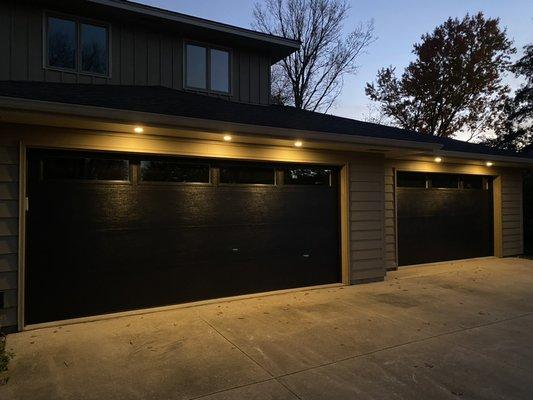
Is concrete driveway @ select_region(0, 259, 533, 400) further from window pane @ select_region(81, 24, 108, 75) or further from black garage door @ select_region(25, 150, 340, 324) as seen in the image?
window pane @ select_region(81, 24, 108, 75)

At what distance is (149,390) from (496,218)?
32.7 ft

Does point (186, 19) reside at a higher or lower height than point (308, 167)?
higher

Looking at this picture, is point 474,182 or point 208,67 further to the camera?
point 474,182

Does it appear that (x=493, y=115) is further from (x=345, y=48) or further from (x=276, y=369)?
(x=276, y=369)

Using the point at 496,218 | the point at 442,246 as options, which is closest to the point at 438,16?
the point at 496,218

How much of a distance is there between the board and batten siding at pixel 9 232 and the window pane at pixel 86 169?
0.36 m

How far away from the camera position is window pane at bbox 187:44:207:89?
8000 mm

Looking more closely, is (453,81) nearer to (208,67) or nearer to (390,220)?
(390,220)

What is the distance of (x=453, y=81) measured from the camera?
19375mm

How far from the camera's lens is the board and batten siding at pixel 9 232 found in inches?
174

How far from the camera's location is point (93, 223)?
195 inches

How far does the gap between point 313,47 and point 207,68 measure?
11575mm

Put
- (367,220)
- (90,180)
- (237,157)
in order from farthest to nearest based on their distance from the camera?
(367,220) → (237,157) → (90,180)

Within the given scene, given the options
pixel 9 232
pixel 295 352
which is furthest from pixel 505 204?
pixel 9 232
